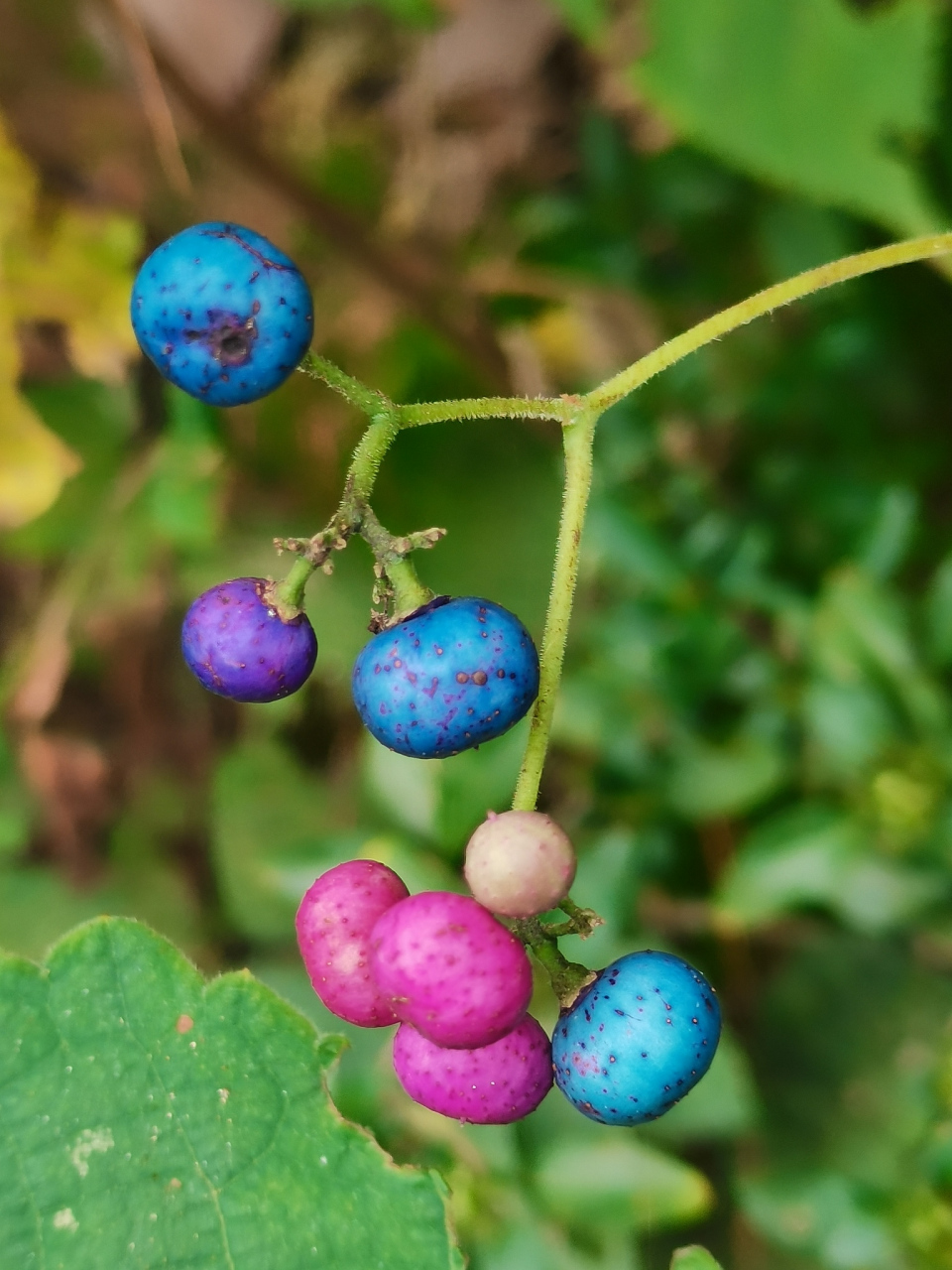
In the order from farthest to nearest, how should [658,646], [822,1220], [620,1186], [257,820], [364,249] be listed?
[257,820] → [364,249] → [658,646] → [822,1220] → [620,1186]

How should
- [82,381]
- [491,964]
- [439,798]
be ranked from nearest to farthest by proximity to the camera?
1. [491,964]
2. [439,798]
3. [82,381]

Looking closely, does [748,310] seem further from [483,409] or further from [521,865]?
[521,865]

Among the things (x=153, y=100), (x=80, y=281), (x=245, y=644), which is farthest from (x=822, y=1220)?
(x=153, y=100)

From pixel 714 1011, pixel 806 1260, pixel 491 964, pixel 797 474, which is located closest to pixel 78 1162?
pixel 491 964

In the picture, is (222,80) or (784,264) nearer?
(784,264)

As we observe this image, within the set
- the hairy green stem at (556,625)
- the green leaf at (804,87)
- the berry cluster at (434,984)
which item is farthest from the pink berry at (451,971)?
the green leaf at (804,87)

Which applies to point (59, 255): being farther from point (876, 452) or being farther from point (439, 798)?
point (876, 452)

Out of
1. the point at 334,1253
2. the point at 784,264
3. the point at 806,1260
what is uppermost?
the point at 784,264
